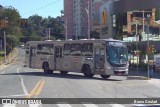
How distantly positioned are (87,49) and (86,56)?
0.55 metres

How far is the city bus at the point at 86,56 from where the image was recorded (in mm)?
33406

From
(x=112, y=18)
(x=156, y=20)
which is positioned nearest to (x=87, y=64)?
(x=112, y=18)

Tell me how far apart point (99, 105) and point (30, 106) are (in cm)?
245

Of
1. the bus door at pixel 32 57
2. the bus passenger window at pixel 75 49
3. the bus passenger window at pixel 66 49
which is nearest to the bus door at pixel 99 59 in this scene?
the bus passenger window at pixel 75 49

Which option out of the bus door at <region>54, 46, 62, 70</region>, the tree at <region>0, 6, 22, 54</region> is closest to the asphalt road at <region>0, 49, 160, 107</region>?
the bus door at <region>54, 46, 62, 70</region>

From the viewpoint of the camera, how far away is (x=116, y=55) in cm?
3366

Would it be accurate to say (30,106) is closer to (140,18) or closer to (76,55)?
(76,55)

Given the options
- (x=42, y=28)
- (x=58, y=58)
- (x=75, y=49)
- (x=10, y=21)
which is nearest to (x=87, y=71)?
(x=75, y=49)

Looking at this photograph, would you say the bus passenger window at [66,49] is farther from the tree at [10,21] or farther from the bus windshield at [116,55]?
the tree at [10,21]

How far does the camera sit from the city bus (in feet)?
110

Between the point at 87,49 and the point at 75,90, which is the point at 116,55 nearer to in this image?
the point at 87,49

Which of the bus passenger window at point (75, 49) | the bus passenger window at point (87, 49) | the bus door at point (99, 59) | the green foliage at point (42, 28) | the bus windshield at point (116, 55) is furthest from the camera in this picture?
the green foliage at point (42, 28)

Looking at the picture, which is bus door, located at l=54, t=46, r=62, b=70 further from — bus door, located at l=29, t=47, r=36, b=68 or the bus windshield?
the bus windshield

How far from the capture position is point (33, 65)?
41.7 metres
